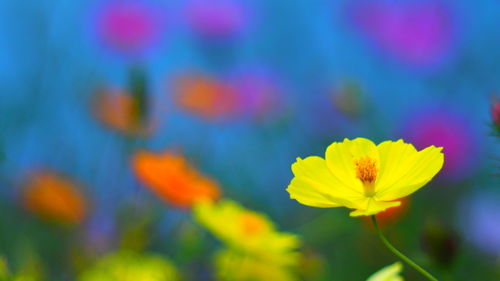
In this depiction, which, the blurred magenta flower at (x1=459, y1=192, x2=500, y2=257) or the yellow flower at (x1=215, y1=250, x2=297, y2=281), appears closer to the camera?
the yellow flower at (x1=215, y1=250, x2=297, y2=281)

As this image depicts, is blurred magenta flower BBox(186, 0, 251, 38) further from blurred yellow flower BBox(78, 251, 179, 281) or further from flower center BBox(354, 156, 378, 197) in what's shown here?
flower center BBox(354, 156, 378, 197)

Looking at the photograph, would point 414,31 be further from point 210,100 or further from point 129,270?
point 129,270

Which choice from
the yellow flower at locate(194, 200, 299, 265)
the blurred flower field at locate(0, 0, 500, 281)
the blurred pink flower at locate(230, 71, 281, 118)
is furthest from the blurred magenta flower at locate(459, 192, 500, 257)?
the yellow flower at locate(194, 200, 299, 265)

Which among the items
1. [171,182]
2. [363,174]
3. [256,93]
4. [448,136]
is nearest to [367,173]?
[363,174]

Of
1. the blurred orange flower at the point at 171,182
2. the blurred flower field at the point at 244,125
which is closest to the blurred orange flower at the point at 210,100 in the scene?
the blurred flower field at the point at 244,125

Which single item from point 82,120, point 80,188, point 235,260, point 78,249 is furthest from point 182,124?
point 235,260

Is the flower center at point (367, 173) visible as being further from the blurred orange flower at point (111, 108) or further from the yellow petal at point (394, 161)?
the blurred orange flower at point (111, 108)
